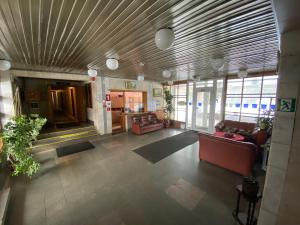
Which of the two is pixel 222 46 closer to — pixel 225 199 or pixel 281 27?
pixel 281 27

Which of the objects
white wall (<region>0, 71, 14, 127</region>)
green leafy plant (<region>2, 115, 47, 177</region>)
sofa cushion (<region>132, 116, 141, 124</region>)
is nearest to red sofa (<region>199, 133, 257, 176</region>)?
sofa cushion (<region>132, 116, 141, 124</region>)

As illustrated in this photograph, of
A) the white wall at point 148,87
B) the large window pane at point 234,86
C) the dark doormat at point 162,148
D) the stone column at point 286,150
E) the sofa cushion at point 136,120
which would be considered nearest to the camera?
the stone column at point 286,150

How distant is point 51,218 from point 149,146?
3197 millimetres

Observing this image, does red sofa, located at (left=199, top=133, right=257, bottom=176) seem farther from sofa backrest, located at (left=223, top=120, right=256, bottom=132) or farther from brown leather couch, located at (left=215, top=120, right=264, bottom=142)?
sofa backrest, located at (left=223, top=120, right=256, bottom=132)

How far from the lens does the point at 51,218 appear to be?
6.40 ft

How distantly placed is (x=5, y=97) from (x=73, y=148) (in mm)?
2479

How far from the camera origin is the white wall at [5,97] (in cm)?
368

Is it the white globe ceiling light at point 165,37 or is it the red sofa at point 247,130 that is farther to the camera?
the red sofa at point 247,130

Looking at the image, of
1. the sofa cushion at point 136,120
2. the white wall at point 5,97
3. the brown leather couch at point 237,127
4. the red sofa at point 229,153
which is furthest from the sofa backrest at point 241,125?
the white wall at point 5,97

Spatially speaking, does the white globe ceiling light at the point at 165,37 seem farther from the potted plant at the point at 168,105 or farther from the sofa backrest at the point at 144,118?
the potted plant at the point at 168,105

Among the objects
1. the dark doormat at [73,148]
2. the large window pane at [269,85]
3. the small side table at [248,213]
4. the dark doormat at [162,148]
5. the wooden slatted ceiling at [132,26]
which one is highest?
the wooden slatted ceiling at [132,26]

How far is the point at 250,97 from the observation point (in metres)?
5.32

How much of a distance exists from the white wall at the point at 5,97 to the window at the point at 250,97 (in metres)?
8.14

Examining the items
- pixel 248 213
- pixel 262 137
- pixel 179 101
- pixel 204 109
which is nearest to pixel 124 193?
pixel 248 213
